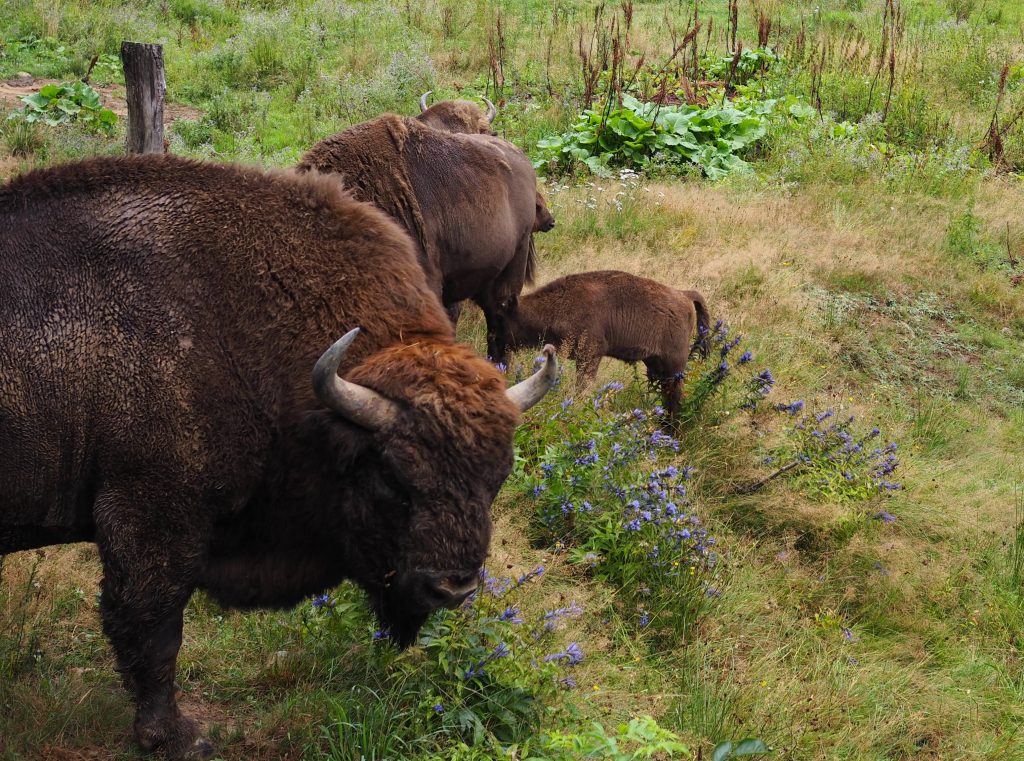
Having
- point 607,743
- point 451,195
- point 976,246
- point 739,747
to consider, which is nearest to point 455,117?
point 451,195

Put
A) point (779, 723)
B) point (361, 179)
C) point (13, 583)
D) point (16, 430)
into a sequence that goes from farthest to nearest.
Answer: point (361, 179), point (13, 583), point (779, 723), point (16, 430)

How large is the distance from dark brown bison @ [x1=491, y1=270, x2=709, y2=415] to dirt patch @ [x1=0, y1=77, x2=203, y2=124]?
690cm

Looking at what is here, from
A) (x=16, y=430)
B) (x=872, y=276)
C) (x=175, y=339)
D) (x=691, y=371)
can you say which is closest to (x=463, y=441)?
(x=175, y=339)

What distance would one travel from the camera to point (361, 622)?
4.60 metres

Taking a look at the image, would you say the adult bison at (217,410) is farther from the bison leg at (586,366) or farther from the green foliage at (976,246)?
the green foliage at (976,246)

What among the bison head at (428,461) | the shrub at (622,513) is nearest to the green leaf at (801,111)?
the shrub at (622,513)

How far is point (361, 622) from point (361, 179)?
3048 millimetres

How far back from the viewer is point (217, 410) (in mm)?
3734

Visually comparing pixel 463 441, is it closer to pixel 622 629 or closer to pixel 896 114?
pixel 622 629

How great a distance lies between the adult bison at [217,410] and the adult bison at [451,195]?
215 centimetres

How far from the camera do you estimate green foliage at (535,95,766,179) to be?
12.8 m

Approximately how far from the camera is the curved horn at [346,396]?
11.2 ft

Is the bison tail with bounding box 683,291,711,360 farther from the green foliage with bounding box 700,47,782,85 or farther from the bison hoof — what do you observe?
the green foliage with bounding box 700,47,782,85

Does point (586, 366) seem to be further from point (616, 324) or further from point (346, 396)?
point (346, 396)
